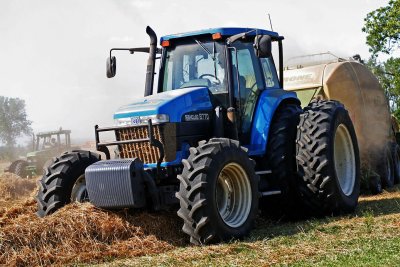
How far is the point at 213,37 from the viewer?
9898 millimetres

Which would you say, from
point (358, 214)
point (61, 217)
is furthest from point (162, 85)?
point (358, 214)

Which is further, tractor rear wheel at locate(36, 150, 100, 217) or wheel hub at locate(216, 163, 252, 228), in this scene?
tractor rear wheel at locate(36, 150, 100, 217)

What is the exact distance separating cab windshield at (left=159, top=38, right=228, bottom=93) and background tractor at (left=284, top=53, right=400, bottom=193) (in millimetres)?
5088

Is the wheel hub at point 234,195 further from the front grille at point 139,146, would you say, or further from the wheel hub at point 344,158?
the wheel hub at point 344,158

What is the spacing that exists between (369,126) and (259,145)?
635 cm

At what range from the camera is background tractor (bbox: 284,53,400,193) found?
48.3ft

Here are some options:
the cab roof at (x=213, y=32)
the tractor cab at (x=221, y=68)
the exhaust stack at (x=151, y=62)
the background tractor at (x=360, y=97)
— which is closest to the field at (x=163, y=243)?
the tractor cab at (x=221, y=68)

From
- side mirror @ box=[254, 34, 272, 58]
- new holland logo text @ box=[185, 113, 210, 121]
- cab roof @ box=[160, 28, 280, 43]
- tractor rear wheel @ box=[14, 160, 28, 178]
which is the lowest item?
tractor rear wheel @ box=[14, 160, 28, 178]

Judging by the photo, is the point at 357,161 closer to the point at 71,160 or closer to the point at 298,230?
the point at 298,230

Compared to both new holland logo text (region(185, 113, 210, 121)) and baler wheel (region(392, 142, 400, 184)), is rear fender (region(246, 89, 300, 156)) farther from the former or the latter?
baler wheel (region(392, 142, 400, 184))

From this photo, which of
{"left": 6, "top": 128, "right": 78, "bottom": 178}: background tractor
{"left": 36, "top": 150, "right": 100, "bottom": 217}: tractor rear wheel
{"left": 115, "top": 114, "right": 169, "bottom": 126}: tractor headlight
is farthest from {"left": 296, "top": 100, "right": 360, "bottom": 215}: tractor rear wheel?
{"left": 6, "top": 128, "right": 78, "bottom": 178}: background tractor

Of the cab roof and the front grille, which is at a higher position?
the cab roof

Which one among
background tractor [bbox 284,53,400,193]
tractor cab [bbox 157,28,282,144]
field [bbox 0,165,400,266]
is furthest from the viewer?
background tractor [bbox 284,53,400,193]

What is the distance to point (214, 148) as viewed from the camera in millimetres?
8523
